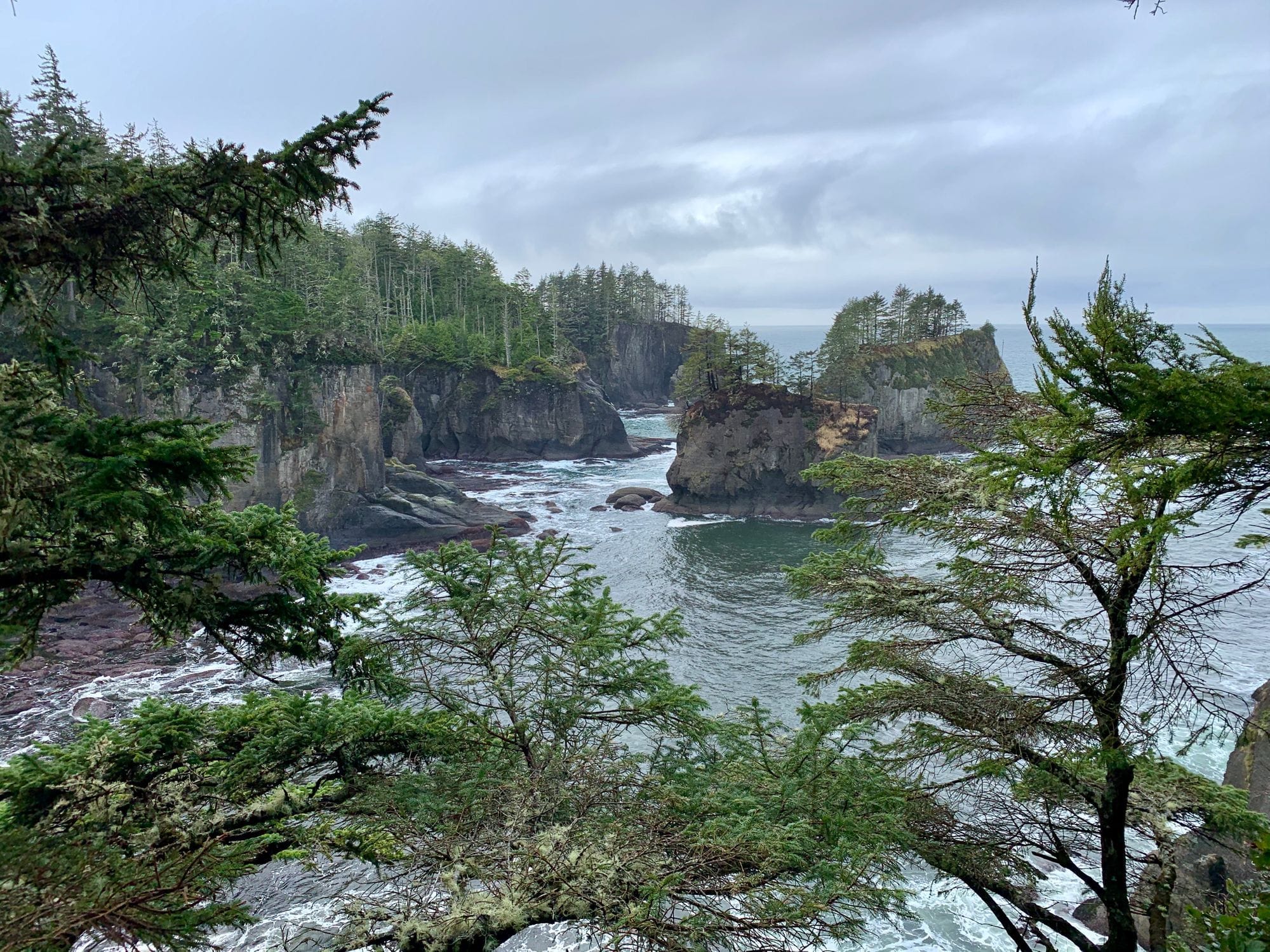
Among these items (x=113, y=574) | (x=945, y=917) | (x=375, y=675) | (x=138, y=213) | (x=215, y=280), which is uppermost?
(x=215, y=280)

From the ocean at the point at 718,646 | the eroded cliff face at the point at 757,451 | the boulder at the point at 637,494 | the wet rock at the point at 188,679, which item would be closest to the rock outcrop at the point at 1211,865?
the ocean at the point at 718,646

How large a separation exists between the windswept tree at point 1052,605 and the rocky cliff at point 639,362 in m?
86.5

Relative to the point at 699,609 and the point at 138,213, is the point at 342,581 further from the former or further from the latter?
the point at 138,213

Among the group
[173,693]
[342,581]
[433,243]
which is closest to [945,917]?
[173,693]

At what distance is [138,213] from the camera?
503 centimetres

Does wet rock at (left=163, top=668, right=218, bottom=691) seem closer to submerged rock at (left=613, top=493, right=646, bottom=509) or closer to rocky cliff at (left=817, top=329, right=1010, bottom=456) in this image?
submerged rock at (left=613, top=493, right=646, bottom=509)

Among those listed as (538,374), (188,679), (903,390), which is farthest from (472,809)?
(903,390)

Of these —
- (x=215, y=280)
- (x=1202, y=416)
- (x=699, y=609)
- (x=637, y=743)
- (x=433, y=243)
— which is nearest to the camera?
(x=1202, y=416)

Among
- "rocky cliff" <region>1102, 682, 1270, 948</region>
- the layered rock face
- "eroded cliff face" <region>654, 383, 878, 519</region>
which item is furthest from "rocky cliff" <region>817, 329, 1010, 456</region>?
"rocky cliff" <region>1102, 682, 1270, 948</region>

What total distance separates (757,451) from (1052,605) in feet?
135

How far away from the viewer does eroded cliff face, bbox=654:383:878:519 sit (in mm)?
47781

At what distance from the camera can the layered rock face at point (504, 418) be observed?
66.8 metres

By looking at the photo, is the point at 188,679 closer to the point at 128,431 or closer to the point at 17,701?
the point at 17,701

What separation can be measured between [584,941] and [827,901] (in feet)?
35.2
